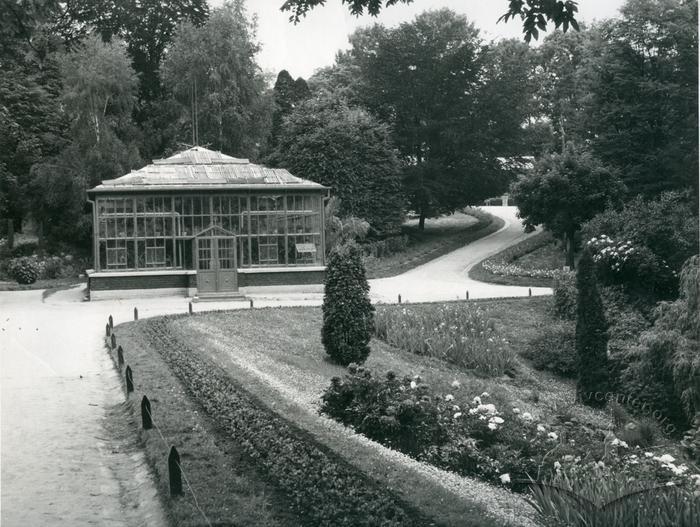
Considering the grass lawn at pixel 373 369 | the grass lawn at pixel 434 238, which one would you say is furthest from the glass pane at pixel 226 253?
the grass lawn at pixel 434 238

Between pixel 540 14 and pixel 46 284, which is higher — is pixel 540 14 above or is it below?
above

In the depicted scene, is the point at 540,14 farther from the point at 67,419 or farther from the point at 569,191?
the point at 569,191

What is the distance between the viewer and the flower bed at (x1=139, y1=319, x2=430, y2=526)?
698 cm

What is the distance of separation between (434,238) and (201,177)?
65.6ft

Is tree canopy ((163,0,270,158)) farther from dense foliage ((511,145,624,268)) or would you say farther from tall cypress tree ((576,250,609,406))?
tall cypress tree ((576,250,609,406))

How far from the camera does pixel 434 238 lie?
1893 inches

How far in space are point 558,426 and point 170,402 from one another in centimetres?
537

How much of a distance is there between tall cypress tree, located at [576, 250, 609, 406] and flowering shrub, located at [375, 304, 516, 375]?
2040 millimetres

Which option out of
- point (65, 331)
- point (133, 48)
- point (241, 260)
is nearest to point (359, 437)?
point (65, 331)

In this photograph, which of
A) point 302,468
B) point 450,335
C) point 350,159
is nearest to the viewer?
point 302,468

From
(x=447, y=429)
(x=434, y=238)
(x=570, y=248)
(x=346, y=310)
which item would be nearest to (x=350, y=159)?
(x=434, y=238)

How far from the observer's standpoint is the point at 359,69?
166 ft

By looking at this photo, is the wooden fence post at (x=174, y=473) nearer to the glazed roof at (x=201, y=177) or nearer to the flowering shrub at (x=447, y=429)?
the flowering shrub at (x=447, y=429)

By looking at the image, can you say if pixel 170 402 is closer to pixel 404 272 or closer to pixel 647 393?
pixel 647 393
